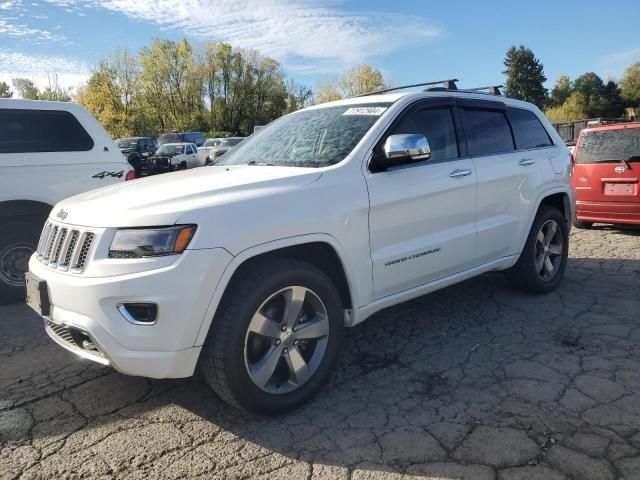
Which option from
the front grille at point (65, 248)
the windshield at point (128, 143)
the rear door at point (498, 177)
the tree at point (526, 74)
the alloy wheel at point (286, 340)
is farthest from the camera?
the tree at point (526, 74)

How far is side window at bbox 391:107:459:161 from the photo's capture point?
3789 millimetres

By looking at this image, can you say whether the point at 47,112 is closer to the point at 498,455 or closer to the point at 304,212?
the point at 304,212

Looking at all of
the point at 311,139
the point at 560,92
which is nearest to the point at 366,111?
the point at 311,139

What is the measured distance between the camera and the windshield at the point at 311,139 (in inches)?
136

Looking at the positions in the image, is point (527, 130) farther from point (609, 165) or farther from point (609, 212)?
point (609, 212)

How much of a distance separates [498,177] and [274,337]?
245cm

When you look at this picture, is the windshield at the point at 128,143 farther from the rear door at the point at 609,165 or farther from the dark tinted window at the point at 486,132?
the dark tinted window at the point at 486,132

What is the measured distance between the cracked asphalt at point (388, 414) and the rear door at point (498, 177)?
0.72m

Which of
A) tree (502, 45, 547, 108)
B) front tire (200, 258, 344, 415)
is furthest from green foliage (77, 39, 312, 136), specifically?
front tire (200, 258, 344, 415)

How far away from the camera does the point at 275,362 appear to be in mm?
2904

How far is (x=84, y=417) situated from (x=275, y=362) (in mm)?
1178

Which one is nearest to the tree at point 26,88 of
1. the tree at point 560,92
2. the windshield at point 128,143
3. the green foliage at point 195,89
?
the green foliage at point 195,89

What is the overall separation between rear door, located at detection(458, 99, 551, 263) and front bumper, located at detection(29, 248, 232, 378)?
94.0 inches

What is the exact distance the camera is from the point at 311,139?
371 cm
